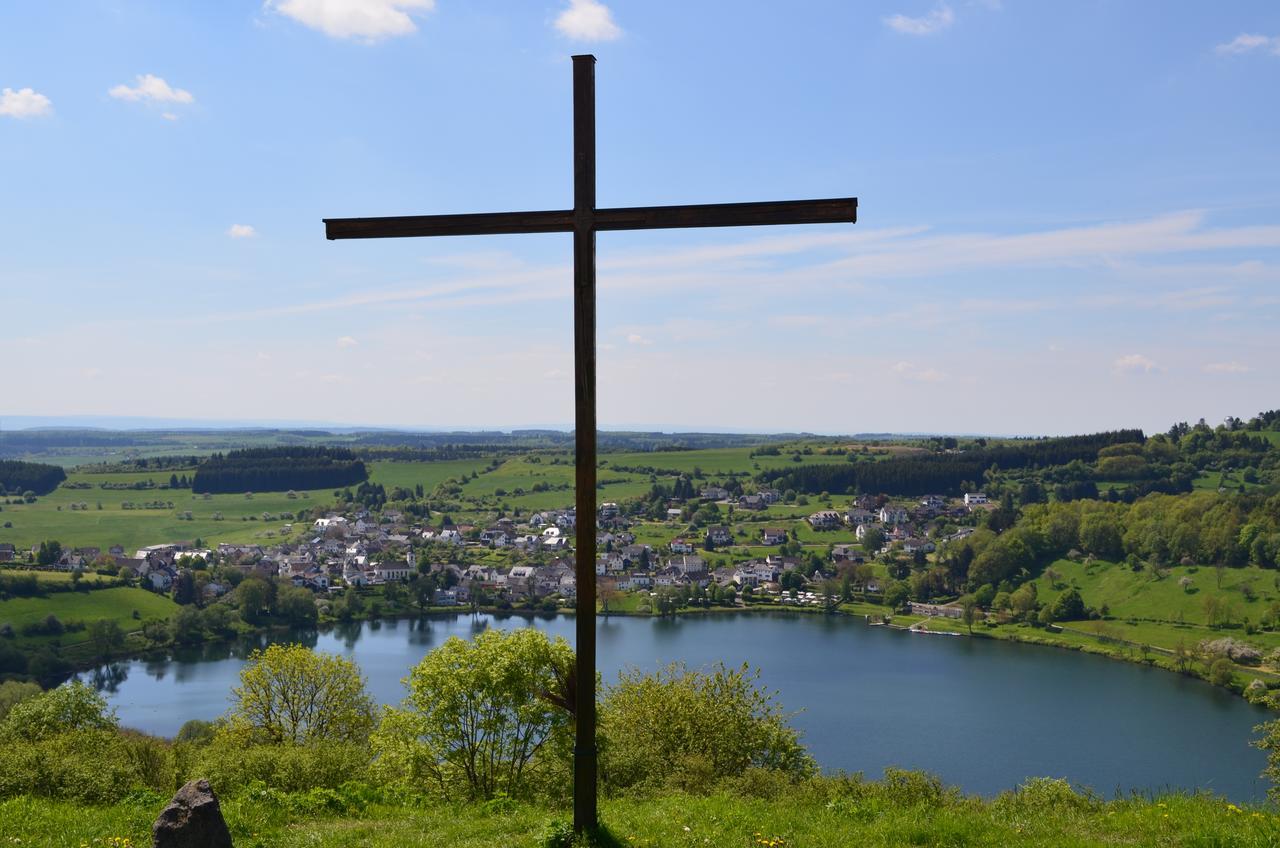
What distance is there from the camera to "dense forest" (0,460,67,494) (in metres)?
153

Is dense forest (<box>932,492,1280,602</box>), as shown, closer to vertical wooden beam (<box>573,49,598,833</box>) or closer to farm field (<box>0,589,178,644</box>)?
farm field (<box>0,589,178,644</box>)

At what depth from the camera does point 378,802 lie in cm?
851

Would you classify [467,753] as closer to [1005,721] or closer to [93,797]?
[93,797]

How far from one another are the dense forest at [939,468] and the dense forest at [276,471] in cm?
9052

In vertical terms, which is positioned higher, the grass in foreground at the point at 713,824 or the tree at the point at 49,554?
the grass in foreground at the point at 713,824

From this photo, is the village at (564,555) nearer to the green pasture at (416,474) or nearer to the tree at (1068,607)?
the tree at (1068,607)

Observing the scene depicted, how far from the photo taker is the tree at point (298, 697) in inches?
861

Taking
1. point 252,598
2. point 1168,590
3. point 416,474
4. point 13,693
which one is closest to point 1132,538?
point 1168,590

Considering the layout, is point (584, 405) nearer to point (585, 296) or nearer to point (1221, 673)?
point (585, 296)

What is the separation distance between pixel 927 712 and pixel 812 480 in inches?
4164

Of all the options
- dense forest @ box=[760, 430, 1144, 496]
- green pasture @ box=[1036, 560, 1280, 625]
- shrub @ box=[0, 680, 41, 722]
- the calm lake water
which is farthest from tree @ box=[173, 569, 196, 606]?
dense forest @ box=[760, 430, 1144, 496]

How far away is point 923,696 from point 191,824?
57.5m

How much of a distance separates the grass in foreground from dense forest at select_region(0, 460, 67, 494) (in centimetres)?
17713

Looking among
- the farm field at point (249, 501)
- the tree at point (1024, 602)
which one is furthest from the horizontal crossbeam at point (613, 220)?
the farm field at point (249, 501)
